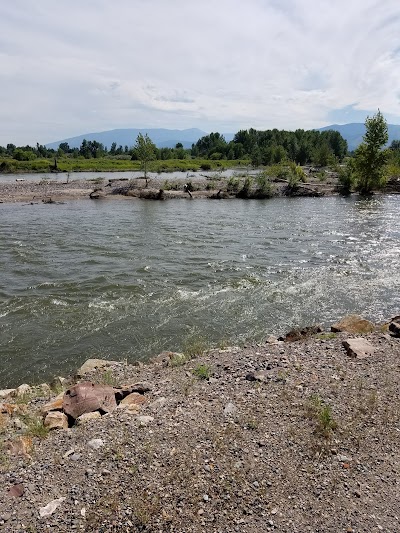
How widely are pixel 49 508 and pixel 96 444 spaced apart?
144 cm

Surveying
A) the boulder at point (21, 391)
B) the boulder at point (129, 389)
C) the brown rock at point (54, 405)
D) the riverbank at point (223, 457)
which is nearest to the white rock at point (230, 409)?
the riverbank at point (223, 457)

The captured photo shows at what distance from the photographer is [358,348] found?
1098 centimetres

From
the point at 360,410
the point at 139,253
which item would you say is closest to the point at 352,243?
the point at 139,253

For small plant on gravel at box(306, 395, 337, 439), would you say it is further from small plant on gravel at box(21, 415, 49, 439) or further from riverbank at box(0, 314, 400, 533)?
small plant on gravel at box(21, 415, 49, 439)

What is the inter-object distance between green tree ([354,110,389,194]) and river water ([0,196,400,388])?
23.4 m

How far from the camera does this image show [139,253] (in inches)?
1053

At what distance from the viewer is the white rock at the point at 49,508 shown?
5699 mm

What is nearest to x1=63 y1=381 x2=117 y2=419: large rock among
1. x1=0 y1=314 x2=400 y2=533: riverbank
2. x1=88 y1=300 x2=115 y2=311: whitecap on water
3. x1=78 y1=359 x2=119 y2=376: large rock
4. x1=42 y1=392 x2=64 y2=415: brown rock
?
x1=42 y1=392 x2=64 y2=415: brown rock

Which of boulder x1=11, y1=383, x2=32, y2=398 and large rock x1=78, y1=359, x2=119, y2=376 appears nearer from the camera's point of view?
boulder x1=11, y1=383, x2=32, y2=398

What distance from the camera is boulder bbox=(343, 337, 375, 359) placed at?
1066cm

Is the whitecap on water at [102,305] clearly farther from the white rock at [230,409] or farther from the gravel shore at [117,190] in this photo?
the gravel shore at [117,190]

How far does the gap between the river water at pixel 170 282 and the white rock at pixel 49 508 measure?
667 centimetres

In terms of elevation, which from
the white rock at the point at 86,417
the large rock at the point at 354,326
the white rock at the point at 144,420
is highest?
the white rock at the point at 144,420

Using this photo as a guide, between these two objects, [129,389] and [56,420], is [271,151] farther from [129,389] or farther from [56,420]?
[56,420]
